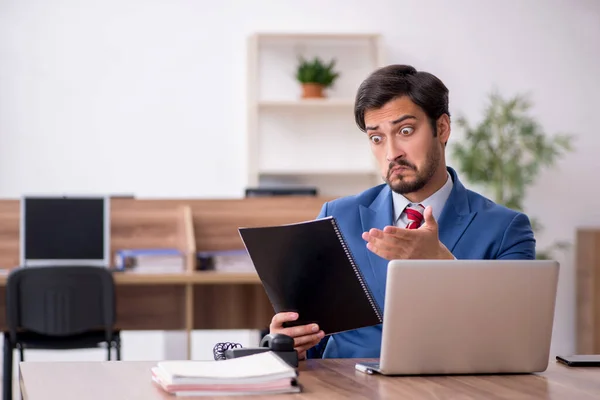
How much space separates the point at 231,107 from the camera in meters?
6.22

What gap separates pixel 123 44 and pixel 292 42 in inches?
46.2

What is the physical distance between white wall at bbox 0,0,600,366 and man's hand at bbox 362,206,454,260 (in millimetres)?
4555

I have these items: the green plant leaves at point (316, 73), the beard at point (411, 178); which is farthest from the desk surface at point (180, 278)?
the green plant leaves at point (316, 73)

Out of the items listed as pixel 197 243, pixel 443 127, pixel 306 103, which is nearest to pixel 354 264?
pixel 443 127

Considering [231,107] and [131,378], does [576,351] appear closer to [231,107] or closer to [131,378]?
[231,107]

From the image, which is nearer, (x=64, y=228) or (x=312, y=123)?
(x=64, y=228)

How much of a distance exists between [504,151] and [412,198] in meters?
3.87

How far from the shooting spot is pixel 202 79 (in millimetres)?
6199

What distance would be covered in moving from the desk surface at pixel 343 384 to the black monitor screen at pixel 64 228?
8.32 ft

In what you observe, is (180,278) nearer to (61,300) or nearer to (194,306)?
(194,306)

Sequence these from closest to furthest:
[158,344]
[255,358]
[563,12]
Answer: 1. [255,358]
2. [158,344]
3. [563,12]

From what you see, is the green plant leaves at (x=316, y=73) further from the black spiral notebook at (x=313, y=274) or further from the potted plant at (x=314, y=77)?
the black spiral notebook at (x=313, y=274)

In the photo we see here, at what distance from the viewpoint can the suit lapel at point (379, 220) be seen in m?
2.11

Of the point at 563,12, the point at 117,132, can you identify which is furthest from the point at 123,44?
the point at 563,12
